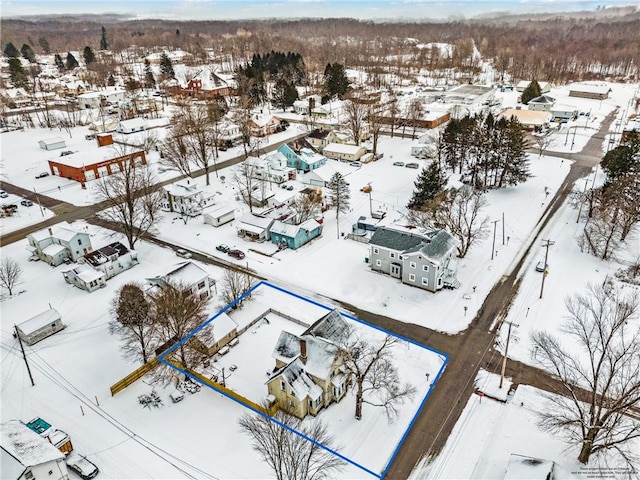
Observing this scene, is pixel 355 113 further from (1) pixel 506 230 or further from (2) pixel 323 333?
(2) pixel 323 333

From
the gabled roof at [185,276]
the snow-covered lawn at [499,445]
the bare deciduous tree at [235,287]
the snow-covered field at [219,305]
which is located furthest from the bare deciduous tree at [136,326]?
the snow-covered lawn at [499,445]

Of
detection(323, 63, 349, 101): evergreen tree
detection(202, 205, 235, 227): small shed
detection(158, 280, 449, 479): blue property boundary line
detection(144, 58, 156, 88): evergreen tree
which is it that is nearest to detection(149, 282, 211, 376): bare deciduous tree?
detection(158, 280, 449, 479): blue property boundary line

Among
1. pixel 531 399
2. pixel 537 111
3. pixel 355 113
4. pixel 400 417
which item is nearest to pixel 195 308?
pixel 400 417

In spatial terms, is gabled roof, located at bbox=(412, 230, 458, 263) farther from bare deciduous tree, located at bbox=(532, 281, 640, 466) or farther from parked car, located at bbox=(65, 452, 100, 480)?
parked car, located at bbox=(65, 452, 100, 480)

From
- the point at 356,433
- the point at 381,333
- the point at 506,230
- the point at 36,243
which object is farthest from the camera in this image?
the point at 506,230

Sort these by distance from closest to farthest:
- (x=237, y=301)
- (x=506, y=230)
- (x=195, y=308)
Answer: (x=195, y=308)
(x=237, y=301)
(x=506, y=230)

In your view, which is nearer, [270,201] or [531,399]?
[531,399]
